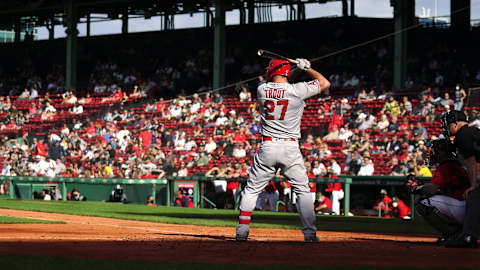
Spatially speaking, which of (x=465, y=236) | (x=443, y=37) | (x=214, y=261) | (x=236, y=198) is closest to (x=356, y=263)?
(x=214, y=261)

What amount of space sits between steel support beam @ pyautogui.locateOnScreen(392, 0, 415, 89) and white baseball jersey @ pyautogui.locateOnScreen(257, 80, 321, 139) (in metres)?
19.6

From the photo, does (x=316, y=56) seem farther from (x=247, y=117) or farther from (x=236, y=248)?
(x=236, y=248)

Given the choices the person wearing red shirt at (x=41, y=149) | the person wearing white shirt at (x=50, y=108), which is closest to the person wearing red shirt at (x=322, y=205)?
the person wearing red shirt at (x=41, y=149)

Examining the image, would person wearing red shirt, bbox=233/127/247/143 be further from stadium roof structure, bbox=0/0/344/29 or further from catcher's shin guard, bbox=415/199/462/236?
catcher's shin guard, bbox=415/199/462/236

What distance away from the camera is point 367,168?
1953 cm

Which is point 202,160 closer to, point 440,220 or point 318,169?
point 318,169

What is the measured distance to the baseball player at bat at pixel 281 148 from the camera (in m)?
7.71

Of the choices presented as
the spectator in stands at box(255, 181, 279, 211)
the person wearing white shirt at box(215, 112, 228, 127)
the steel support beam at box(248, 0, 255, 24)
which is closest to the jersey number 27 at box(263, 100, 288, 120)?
the spectator in stands at box(255, 181, 279, 211)

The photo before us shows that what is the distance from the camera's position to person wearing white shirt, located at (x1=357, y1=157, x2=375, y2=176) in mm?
19484

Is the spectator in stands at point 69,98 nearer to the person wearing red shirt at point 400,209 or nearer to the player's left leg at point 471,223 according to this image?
the person wearing red shirt at point 400,209

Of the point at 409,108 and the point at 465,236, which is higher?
the point at 409,108

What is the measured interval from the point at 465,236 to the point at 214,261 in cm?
281

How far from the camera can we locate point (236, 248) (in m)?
6.91

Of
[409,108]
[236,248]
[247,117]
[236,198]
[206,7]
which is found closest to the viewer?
[236,248]
